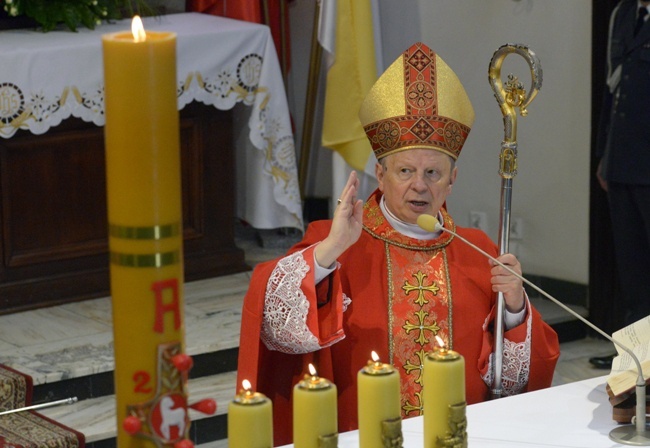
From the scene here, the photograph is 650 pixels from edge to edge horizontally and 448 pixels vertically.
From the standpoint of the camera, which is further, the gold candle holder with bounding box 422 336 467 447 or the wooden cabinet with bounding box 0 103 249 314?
the wooden cabinet with bounding box 0 103 249 314

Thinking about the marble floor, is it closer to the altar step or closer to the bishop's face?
the altar step

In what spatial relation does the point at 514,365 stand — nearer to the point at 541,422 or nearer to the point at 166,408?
the point at 541,422

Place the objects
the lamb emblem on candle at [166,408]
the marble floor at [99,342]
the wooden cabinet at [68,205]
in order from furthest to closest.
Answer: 1. the wooden cabinet at [68,205]
2. the marble floor at [99,342]
3. the lamb emblem on candle at [166,408]

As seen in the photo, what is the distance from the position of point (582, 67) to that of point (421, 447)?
3.95 m

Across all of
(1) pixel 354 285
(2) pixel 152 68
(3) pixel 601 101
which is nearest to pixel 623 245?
(3) pixel 601 101

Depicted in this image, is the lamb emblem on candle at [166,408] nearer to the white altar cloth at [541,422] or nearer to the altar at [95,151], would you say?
the white altar cloth at [541,422]

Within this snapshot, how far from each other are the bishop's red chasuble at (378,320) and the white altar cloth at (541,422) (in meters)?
0.31

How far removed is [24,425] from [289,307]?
6.00 feet

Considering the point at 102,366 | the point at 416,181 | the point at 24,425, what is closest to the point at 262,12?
the point at 102,366

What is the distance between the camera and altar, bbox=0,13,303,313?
17.3 ft

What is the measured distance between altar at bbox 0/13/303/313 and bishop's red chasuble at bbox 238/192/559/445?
2.40m

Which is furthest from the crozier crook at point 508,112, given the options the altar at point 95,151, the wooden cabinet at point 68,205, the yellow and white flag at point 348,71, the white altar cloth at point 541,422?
the yellow and white flag at point 348,71

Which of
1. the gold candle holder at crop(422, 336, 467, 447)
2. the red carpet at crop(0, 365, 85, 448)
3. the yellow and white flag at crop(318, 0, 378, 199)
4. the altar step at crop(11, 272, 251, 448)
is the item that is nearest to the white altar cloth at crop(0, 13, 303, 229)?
the yellow and white flag at crop(318, 0, 378, 199)

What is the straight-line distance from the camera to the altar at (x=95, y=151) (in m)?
5.26
